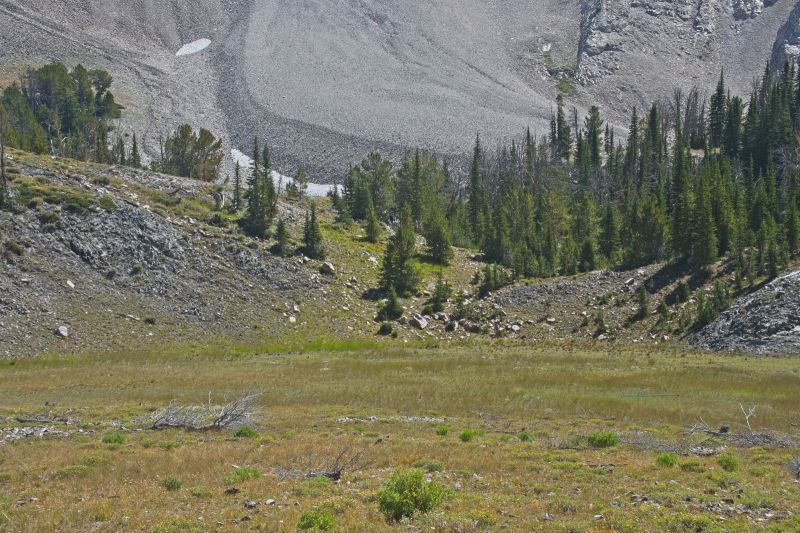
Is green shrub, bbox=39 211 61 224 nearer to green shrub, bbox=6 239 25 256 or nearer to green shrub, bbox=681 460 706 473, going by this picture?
green shrub, bbox=6 239 25 256

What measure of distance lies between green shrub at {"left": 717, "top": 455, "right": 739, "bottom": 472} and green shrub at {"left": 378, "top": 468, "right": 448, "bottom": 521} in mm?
8512

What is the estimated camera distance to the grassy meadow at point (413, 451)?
13.9 metres

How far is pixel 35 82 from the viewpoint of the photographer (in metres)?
159

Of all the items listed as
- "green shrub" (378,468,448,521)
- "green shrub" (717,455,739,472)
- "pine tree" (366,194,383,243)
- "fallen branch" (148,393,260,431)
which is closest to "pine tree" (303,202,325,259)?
"pine tree" (366,194,383,243)

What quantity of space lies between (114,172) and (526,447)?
249ft

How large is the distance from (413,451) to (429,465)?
225 centimetres

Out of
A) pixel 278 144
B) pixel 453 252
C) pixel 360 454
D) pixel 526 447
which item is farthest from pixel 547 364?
pixel 278 144

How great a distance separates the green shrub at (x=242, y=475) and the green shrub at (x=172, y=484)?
1.09 m

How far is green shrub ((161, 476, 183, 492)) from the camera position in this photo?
16.5 meters

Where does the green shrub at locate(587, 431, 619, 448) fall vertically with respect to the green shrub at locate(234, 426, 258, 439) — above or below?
above

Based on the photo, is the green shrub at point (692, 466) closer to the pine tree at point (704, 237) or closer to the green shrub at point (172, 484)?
the green shrub at point (172, 484)

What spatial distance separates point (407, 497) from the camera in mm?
13766

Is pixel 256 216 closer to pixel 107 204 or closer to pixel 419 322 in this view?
pixel 107 204

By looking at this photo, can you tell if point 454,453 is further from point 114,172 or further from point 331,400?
point 114,172
